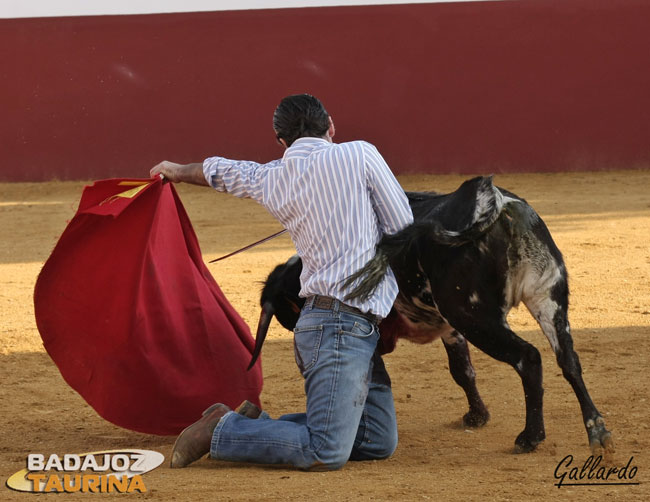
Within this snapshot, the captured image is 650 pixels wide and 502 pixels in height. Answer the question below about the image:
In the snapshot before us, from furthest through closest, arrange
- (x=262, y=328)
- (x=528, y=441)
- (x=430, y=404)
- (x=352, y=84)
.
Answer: (x=352, y=84) → (x=430, y=404) → (x=262, y=328) → (x=528, y=441)

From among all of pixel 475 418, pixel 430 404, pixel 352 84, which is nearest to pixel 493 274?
pixel 475 418

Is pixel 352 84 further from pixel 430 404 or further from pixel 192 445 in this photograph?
pixel 192 445

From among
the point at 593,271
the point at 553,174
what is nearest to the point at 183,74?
the point at 553,174

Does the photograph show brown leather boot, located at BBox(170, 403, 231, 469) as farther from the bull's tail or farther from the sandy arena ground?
the bull's tail

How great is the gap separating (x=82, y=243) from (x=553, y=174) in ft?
29.4

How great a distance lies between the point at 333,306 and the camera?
3.20 m

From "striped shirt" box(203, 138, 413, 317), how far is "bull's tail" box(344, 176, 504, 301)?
1.3 inches

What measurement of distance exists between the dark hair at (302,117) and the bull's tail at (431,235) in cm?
41

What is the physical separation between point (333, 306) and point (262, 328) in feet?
1.64

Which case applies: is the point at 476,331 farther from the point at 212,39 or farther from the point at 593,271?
the point at 212,39

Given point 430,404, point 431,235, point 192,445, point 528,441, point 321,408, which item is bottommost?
point 430,404

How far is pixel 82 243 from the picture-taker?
12.5 feet

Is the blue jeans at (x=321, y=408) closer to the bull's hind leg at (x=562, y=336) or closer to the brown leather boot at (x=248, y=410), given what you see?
the brown leather boot at (x=248, y=410)

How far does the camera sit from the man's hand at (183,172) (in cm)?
346
